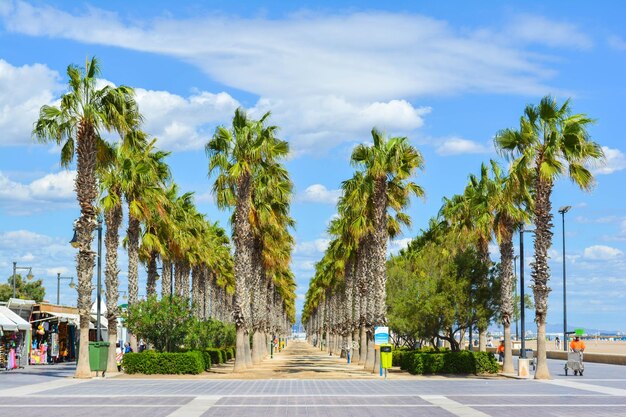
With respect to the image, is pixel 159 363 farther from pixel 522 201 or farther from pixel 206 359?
pixel 522 201

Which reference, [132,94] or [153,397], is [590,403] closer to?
[153,397]

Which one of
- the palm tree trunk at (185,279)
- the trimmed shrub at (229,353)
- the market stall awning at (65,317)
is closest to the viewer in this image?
the market stall awning at (65,317)

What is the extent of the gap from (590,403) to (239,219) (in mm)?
22417

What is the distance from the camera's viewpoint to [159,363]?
40656 millimetres

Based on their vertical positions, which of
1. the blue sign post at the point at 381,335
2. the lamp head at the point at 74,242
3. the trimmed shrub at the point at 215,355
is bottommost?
the trimmed shrub at the point at 215,355

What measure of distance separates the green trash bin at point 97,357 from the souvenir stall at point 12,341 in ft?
25.1

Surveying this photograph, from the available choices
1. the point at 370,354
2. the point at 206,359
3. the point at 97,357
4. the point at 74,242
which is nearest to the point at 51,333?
the point at 206,359

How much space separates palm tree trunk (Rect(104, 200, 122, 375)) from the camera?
40156 millimetres

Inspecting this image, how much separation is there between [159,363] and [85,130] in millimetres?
11155

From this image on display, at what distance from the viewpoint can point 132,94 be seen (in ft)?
125

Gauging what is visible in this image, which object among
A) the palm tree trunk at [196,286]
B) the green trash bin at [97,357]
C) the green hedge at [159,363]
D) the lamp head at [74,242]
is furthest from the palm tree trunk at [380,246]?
the palm tree trunk at [196,286]

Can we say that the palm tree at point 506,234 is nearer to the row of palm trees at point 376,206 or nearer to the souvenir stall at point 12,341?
the row of palm trees at point 376,206

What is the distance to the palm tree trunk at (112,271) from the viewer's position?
40.2 metres

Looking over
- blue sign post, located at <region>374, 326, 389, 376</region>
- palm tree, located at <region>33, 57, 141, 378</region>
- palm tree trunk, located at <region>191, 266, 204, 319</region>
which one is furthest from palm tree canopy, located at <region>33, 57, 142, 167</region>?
palm tree trunk, located at <region>191, 266, 204, 319</region>
